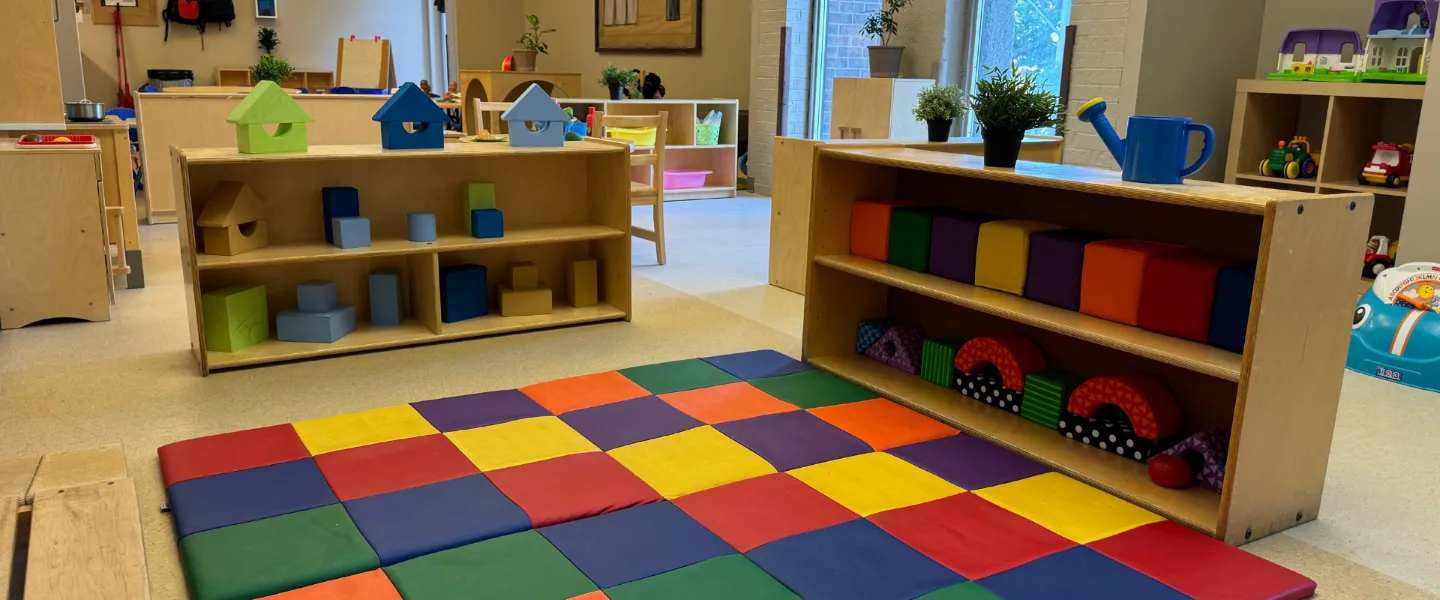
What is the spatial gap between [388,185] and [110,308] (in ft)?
4.61

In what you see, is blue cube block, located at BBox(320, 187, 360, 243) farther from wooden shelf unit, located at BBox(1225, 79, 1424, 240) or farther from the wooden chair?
wooden shelf unit, located at BBox(1225, 79, 1424, 240)

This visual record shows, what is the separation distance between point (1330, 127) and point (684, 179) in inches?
185

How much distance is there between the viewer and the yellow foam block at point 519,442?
113 inches

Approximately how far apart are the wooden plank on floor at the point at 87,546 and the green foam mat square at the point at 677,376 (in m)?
1.65

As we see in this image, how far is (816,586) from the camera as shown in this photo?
2225mm

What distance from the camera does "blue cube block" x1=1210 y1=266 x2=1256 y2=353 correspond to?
8.38ft

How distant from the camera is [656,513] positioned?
2551 mm

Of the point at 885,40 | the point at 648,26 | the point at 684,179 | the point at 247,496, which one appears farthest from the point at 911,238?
the point at 648,26

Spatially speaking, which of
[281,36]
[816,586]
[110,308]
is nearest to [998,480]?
[816,586]

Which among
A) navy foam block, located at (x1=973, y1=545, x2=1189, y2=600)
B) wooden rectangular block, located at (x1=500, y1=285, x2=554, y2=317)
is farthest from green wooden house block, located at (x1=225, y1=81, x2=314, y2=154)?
navy foam block, located at (x1=973, y1=545, x2=1189, y2=600)

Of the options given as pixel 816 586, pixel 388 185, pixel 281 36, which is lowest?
pixel 816 586

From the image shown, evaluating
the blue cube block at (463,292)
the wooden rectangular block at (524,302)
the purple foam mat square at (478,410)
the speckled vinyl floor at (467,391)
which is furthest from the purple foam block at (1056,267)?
the blue cube block at (463,292)

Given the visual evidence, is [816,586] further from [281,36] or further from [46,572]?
[281,36]

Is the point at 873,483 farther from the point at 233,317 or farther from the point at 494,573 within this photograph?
the point at 233,317
